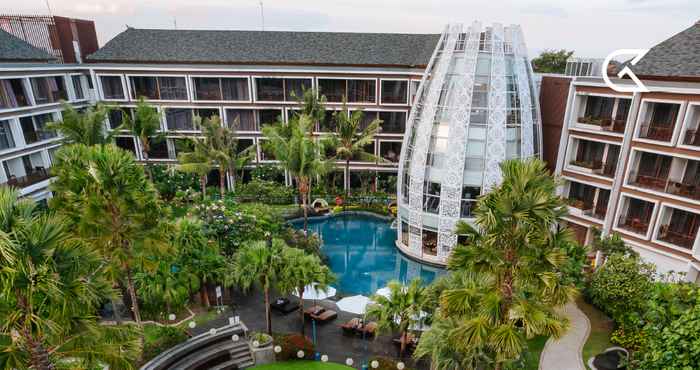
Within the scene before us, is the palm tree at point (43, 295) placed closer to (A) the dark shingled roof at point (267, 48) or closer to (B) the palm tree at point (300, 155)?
(B) the palm tree at point (300, 155)

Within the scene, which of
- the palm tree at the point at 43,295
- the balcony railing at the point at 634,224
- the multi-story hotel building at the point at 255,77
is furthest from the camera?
the multi-story hotel building at the point at 255,77

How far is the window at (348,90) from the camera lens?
130ft

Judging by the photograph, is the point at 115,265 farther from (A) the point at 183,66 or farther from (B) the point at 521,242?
(A) the point at 183,66

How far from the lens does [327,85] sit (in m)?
40.3

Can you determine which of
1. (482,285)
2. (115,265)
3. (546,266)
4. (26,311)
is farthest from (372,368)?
(26,311)

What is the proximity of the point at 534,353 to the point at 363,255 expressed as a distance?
46.7 feet

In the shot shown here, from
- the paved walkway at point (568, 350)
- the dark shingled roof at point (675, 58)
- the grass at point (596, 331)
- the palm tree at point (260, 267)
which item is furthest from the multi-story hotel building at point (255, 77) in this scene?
the palm tree at point (260, 267)

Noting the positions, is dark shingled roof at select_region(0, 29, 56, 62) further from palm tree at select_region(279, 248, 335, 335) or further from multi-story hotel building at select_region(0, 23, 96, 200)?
palm tree at select_region(279, 248, 335, 335)

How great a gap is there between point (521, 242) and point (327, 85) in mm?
32927

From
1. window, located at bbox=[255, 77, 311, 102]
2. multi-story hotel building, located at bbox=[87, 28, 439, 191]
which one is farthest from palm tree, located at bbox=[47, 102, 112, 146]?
window, located at bbox=[255, 77, 311, 102]

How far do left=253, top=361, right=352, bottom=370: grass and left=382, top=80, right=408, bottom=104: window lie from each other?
93.0ft

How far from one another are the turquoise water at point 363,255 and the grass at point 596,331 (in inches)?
354

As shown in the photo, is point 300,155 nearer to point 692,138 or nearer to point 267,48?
point 267,48

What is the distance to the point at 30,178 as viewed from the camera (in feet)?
105
